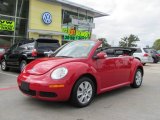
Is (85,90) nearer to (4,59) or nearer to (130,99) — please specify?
(130,99)

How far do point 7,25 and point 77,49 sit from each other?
607 inches

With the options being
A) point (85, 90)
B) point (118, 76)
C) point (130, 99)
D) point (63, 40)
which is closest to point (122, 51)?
point (118, 76)

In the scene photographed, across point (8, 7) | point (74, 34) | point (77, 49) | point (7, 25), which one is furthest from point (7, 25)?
point (77, 49)

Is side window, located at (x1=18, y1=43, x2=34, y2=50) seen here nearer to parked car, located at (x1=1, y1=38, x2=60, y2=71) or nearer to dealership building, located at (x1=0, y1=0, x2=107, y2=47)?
parked car, located at (x1=1, y1=38, x2=60, y2=71)

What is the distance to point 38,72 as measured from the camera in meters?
5.38

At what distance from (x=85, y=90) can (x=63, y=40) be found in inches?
779

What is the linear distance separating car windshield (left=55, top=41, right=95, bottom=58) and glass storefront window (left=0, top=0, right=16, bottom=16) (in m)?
15.1

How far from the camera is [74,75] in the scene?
523cm

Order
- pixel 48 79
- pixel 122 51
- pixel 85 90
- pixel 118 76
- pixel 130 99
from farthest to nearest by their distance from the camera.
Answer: pixel 122 51, pixel 118 76, pixel 130 99, pixel 85 90, pixel 48 79

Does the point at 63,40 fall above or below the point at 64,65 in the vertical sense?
above

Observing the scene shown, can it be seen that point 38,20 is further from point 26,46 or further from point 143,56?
point 26,46

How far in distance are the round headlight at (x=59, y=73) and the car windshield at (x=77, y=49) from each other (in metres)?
0.92

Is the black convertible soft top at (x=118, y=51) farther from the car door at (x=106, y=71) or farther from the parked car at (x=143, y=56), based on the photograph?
the parked car at (x=143, y=56)

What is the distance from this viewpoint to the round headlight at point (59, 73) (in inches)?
202
